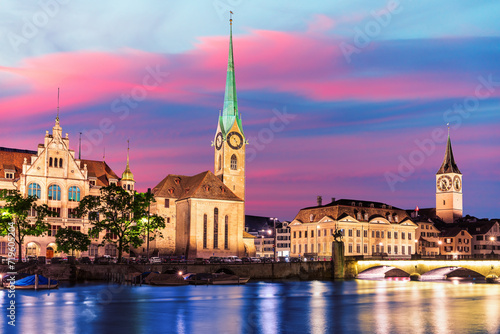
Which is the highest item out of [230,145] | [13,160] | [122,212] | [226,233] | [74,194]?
[230,145]

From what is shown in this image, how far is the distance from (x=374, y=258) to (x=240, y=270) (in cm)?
2685

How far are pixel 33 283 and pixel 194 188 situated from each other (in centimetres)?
5239

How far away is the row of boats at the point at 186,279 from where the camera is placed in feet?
292

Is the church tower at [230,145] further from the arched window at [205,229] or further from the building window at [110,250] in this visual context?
the building window at [110,250]

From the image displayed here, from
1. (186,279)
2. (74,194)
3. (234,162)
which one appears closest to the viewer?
(186,279)

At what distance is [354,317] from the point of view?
5612 centimetres

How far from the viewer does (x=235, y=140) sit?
506ft

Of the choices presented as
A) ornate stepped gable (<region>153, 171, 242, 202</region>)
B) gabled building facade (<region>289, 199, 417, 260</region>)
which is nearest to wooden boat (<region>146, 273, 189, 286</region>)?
ornate stepped gable (<region>153, 171, 242, 202</region>)

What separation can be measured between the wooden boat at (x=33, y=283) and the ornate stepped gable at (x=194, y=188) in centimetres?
4722

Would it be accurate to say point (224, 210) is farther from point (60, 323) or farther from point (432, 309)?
point (60, 323)

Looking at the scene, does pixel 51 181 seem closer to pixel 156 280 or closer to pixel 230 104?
pixel 156 280

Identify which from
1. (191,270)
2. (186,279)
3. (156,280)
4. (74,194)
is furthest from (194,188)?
(156,280)

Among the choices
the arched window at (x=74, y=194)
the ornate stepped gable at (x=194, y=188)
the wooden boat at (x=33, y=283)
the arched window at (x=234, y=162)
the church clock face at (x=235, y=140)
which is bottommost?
the wooden boat at (x=33, y=283)

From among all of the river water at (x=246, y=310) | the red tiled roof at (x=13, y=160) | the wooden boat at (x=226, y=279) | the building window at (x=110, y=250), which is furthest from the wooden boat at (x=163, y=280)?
the red tiled roof at (x=13, y=160)
